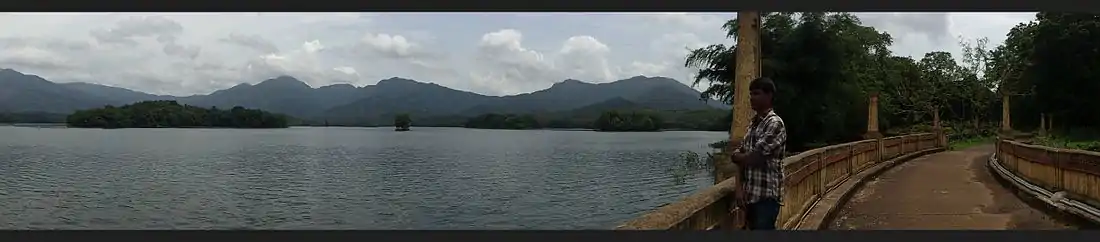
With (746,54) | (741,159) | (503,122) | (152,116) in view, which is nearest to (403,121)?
(503,122)

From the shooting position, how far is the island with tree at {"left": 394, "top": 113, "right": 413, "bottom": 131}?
61647mm

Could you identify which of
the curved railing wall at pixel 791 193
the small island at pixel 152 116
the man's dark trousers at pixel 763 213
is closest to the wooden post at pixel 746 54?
the curved railing wall at pixel 791 193

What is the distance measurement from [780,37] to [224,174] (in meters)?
18.4

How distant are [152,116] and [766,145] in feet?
141

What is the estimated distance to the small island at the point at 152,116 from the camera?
135 feet

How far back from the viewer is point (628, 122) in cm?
6253

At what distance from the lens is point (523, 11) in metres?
4.89

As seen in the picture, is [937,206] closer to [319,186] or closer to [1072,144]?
[1072,144]

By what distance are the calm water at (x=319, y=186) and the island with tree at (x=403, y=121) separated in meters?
14.8

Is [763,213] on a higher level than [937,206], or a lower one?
higher

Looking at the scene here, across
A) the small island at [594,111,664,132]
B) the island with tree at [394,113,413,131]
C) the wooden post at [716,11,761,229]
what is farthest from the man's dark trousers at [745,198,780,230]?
the island with tree at [394,113,413,131]

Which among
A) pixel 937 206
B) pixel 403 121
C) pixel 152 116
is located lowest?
pixel 937 206

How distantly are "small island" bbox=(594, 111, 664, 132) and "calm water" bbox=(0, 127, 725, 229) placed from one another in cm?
1454

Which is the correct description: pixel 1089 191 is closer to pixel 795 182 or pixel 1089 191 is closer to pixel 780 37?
pixel 795 182
